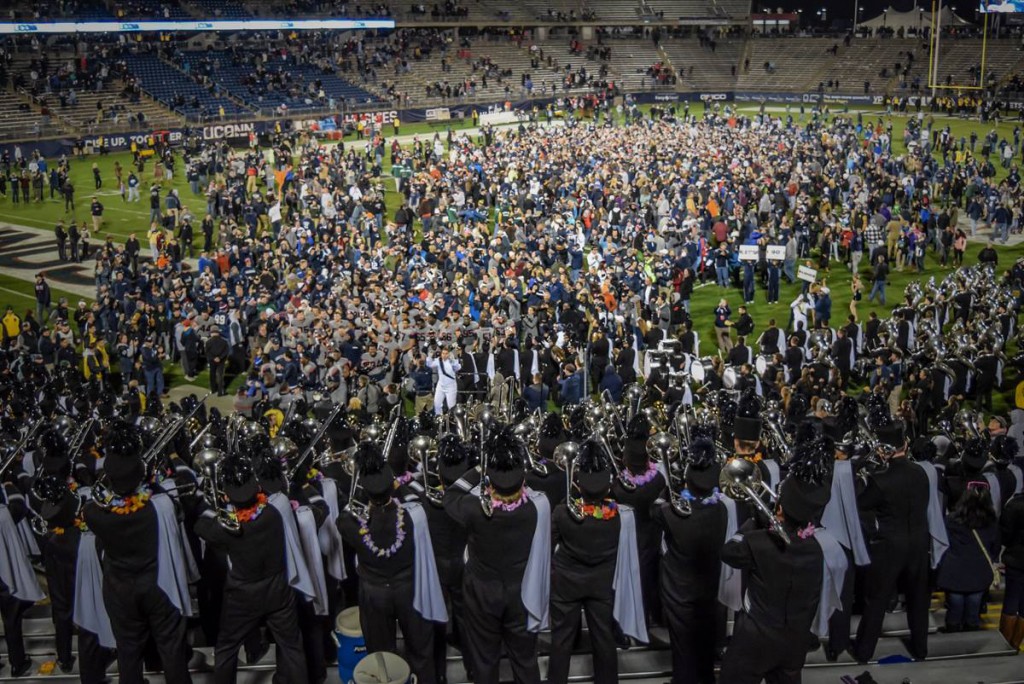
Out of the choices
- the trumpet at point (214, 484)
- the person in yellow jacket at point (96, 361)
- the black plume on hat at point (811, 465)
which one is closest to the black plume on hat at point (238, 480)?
the trumpet at point (214, 484)

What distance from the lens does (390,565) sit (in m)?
6.70

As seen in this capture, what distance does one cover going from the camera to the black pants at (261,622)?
21.7ft

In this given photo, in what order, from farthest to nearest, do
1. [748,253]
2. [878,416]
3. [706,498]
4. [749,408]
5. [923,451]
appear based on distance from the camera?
[748,253] < [923,451] < [749,408] < [878,416] < [706,498]

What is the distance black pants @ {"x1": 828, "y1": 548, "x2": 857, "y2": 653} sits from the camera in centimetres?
716

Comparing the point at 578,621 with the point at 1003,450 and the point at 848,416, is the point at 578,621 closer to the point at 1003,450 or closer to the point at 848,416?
the point at 848,416

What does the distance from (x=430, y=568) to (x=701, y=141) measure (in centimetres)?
3108

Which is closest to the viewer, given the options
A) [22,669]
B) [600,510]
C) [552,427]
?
[600,510]

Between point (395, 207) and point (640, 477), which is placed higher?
point (395, 207)

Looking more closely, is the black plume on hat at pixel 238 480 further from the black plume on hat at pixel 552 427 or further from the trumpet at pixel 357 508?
the black plume on hat at pixel 552 427

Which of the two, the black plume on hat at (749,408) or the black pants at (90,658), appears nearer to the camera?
the black pants at (90,658)

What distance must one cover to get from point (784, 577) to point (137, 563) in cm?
432

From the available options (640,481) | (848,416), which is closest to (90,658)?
(640,481)

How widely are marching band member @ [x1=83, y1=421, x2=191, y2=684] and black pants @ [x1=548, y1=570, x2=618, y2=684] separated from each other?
2.64 meters

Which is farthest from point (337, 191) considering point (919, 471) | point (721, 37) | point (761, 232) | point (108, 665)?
point (721, 37)
